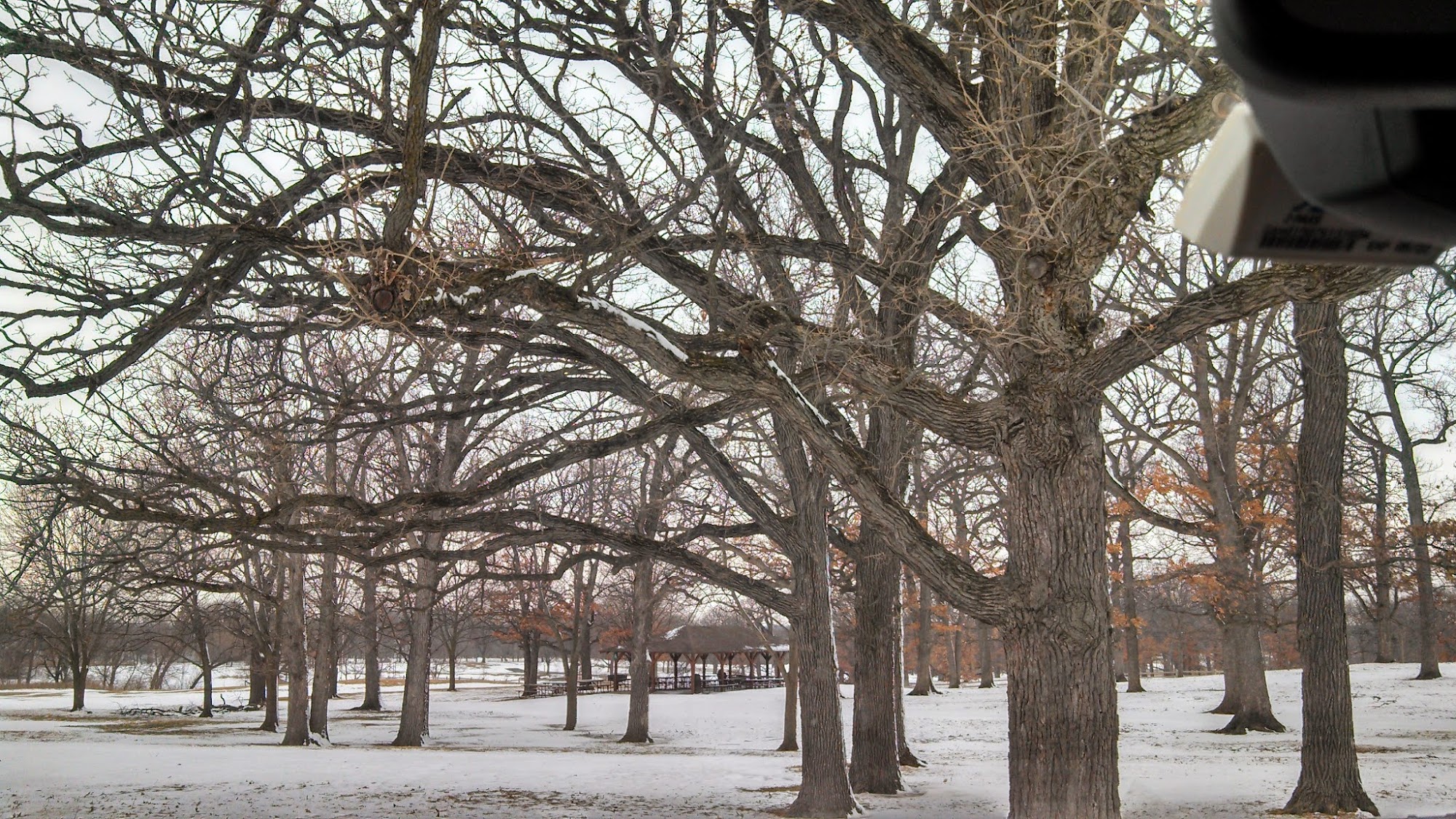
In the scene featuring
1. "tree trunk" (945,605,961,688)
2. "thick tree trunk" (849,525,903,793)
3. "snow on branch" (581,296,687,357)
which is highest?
"snow on branch" (581,296,687,357)

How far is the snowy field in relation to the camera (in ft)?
42.6

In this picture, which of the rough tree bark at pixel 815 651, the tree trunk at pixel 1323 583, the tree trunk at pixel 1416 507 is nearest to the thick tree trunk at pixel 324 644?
the rough tree bark at pixel 815 651

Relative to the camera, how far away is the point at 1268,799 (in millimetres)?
12789

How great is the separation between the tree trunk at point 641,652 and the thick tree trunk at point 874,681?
9.14 m

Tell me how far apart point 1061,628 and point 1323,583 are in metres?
7.62

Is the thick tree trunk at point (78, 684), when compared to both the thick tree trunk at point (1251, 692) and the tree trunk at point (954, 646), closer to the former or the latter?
the tree trunk at point (954, 646)

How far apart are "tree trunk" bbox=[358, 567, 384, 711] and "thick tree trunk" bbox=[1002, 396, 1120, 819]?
41.3 ft

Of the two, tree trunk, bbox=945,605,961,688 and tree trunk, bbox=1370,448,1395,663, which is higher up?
tree trunk, bbox=1370,448,1395,663

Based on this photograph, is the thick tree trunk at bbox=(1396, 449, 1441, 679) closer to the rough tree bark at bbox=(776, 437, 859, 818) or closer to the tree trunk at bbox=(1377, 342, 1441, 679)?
the tree trunk at bbox=(1377, 342, 1441, 679)

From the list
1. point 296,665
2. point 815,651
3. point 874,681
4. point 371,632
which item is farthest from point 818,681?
point 371,632

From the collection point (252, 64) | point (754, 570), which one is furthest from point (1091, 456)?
point (754, 570)

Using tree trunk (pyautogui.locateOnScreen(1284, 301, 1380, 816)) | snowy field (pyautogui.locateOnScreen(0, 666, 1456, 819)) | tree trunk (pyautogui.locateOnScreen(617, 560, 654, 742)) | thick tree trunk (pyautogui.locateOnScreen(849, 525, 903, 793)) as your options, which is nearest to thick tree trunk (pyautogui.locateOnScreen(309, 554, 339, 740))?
snowy field (pyautogui.locateOnScreen(0, 666, 1456, 819))

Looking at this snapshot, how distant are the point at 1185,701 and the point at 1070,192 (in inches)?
1161

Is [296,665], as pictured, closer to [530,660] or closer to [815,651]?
[815,651]
